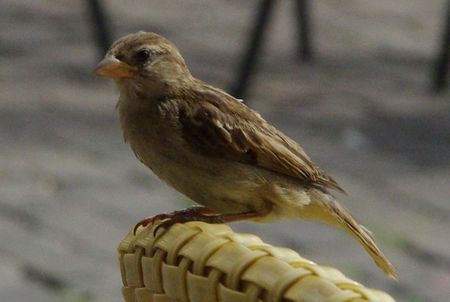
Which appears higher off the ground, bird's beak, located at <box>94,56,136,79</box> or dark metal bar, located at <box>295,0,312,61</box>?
dark metal bar, located at <box>295,0,312,61</box>

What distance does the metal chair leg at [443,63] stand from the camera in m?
7.79

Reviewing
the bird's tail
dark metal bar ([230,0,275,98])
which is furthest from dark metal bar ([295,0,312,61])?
the bird's tail

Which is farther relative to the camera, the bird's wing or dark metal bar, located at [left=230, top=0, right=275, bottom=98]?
dark metal bar, located at [left=230, top=0, right=275, bottom=98]

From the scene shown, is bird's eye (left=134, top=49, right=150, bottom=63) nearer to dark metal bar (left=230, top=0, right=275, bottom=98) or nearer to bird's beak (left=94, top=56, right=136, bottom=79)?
bird's beak (left=94, top=56, right=136, bottom=79)

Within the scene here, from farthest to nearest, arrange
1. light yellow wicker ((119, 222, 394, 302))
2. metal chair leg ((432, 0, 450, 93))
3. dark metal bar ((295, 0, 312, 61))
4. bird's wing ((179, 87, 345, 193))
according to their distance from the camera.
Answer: dark metal bar ((295, 0, 312, 61))
metal chair leg ((432, 0, 450, 93))
bird's wing ((179, 87, 345, 193))
light yellow wicker ((119, 222, 394, 302))

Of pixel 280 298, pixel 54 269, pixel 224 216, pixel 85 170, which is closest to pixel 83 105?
pixel 85 170

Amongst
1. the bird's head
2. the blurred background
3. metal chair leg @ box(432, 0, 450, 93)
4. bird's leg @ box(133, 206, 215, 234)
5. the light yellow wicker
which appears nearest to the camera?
the light yellow wicker

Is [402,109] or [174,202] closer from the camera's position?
[174,202]

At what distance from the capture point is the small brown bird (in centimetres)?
260

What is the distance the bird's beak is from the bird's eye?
0.03m

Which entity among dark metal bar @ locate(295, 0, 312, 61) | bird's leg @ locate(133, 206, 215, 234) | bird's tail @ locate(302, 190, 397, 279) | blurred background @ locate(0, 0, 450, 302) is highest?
dark metal bar @ locate(295, 0, 312, 61)

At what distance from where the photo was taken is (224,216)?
2.61m

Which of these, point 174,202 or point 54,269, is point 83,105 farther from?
point 54,269

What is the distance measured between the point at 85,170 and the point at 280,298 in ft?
15.7
